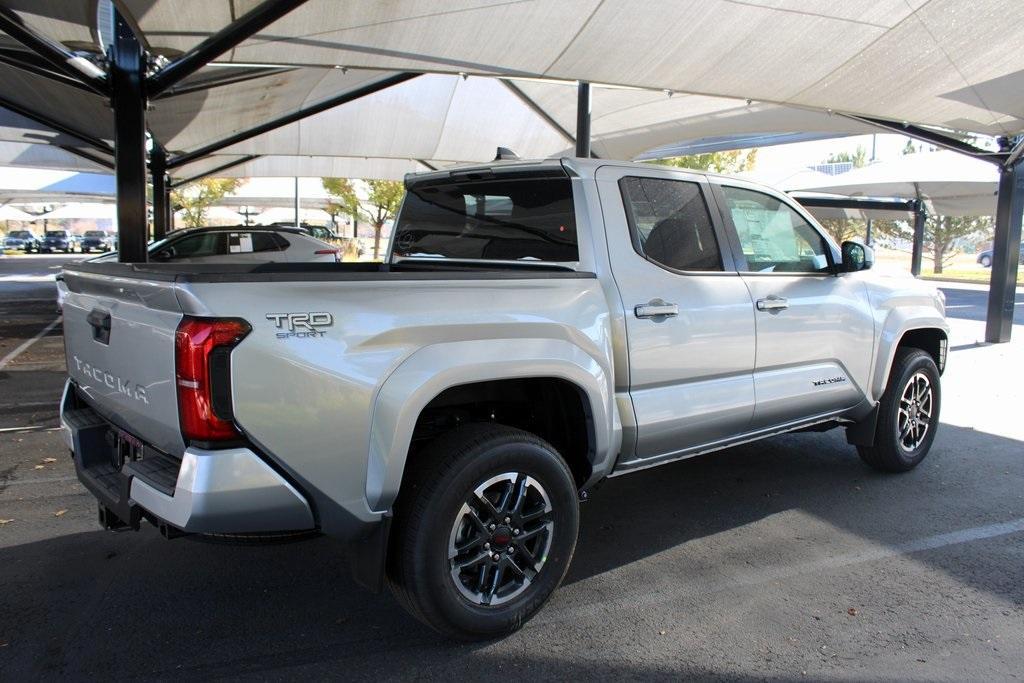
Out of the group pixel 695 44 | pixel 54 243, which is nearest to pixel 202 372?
pixel 695 44

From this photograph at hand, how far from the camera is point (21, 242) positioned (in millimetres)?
50281

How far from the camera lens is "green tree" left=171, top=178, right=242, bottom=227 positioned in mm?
41388

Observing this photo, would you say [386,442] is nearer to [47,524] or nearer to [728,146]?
[47,524]

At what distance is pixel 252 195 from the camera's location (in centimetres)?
4712

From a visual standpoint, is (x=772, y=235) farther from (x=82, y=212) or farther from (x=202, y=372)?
(x=82, y=212)

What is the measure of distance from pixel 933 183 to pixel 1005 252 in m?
12.9

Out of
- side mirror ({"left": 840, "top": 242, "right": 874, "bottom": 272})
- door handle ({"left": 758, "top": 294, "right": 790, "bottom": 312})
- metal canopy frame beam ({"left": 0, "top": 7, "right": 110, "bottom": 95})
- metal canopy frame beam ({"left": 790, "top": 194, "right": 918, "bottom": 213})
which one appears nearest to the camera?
door handle ({"left": 758, "top": 294, "right": 790, "bottom": 312})

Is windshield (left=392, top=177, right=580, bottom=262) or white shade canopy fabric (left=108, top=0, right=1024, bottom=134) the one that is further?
white shade canopy fabric (left=108, top=0, right=1024, bottom=134)

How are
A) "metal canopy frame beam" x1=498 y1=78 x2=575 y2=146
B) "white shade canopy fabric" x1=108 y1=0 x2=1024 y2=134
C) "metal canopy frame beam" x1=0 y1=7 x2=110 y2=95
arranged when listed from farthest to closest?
"metal canopy frame beam" x1=498 y1=78 x2=575 y2=146, "metal canopy frame beam" x1=0 y1=7 x2=110 y2=95, "white shade canopy fabric" x1=108 y1=0 x2=1024 y2=134

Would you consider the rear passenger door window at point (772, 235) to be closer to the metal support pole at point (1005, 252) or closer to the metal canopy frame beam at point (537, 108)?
the metal support pole at point (1005, 252)

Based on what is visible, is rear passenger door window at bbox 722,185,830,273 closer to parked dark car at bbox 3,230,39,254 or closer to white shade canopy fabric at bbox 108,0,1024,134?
white shade canopy fabric at bbox 108,0,1024,134

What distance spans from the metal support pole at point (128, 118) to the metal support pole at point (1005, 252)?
12.9 metres

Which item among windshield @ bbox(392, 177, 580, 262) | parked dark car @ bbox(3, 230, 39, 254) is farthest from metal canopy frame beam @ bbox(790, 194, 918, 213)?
parked dark car @ bbox(3, 230, 39, 254)

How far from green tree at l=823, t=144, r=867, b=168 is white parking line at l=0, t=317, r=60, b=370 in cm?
5824
